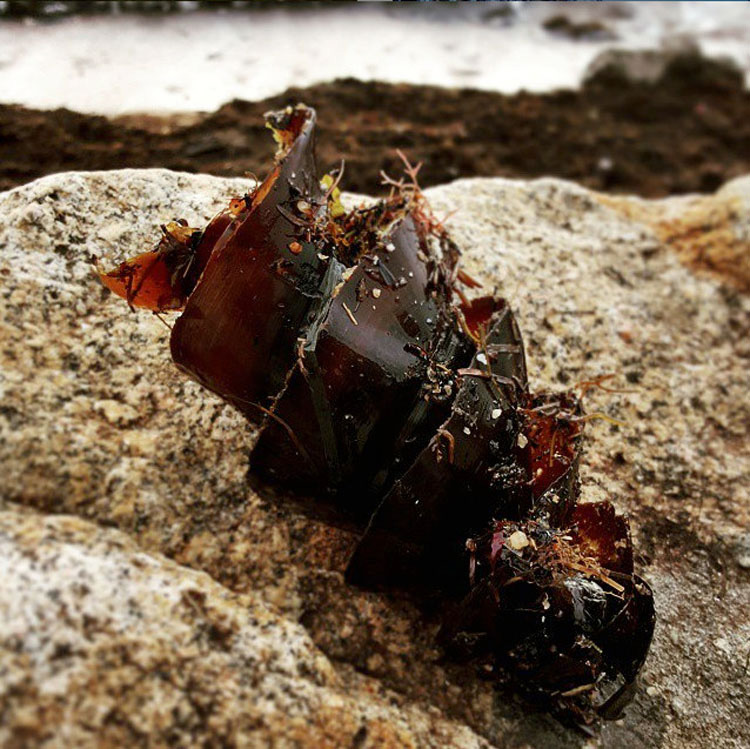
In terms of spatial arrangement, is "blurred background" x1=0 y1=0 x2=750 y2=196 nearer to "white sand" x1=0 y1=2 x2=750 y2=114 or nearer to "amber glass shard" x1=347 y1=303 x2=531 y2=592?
"white sand" x1=0 y1=2 x2=750 y2=114

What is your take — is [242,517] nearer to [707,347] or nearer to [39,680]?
[39,680]

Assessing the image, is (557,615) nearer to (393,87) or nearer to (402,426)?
(402,426)

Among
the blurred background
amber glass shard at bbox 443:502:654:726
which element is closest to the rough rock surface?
amber glass shard at bbox 443:502:654:726

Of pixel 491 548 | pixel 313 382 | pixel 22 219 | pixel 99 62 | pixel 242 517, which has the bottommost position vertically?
pixel 242 517

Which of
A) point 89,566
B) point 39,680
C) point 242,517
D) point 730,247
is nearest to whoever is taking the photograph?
point 39,680

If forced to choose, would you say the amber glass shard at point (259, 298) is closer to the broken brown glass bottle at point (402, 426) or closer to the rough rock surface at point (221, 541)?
the broken brown glass bottle at point (402, 426)

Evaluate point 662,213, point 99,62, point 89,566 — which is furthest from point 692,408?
point 99,62
